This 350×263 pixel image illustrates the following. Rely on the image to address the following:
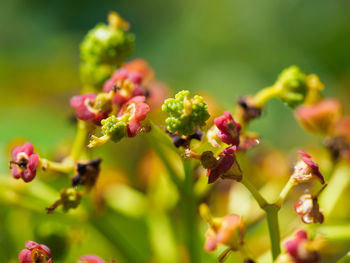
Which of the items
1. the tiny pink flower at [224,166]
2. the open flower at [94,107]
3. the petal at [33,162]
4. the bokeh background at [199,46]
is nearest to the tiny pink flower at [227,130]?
the tiny pink flower at [224,166]

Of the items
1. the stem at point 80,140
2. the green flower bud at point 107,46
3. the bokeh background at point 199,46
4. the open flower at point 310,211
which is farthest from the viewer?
the bokeh background at point 199,46

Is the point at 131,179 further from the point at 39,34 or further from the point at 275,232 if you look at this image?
the point at 39,34

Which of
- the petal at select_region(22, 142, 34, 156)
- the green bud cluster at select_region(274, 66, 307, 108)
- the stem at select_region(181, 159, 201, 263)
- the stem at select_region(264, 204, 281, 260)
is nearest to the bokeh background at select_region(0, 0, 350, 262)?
the stem at select_region(181, 159, 201, 263)

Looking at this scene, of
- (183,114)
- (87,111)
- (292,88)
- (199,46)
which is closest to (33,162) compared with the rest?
(87,111)

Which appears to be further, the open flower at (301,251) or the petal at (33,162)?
the petal at (33,162)

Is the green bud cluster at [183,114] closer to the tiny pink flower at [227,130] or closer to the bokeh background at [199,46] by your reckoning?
the tiny pink flower at [227,130]

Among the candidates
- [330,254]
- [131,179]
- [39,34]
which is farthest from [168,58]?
[330,254]

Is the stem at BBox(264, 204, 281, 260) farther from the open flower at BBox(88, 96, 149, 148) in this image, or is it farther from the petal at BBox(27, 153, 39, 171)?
the petal at BBox(27, 153, 39, 171)
